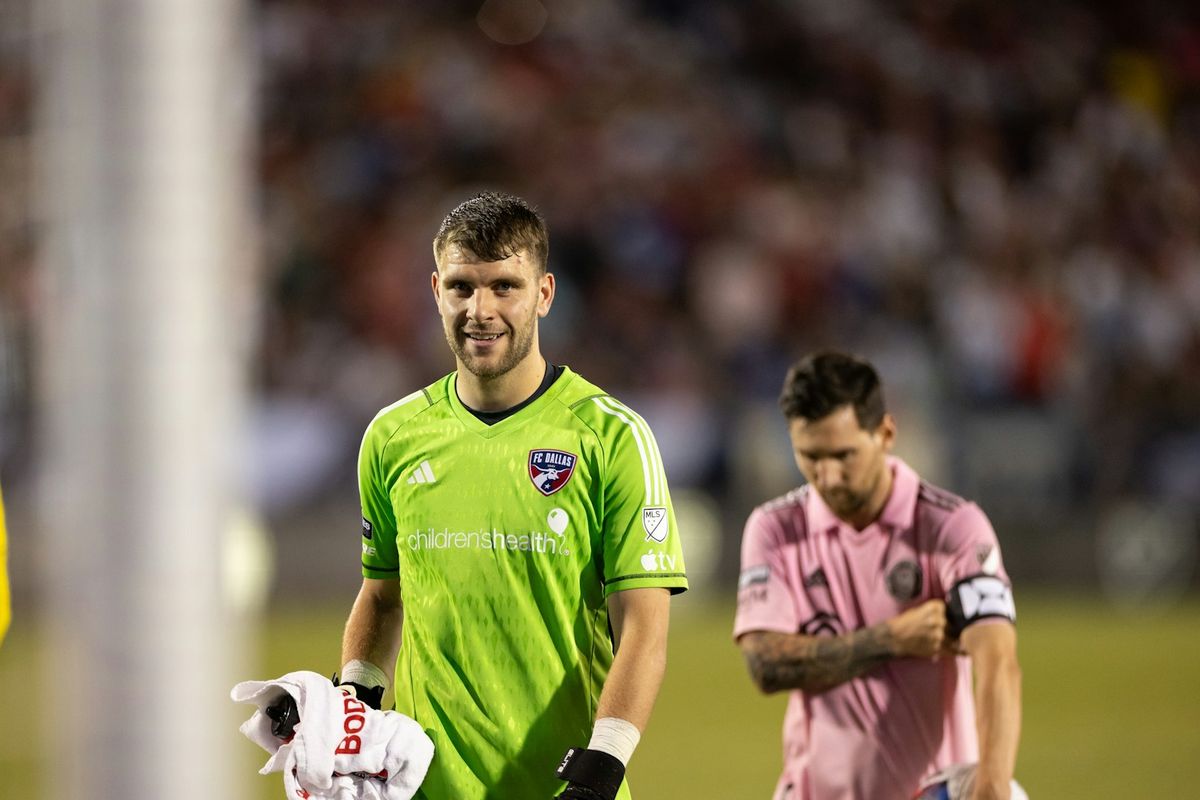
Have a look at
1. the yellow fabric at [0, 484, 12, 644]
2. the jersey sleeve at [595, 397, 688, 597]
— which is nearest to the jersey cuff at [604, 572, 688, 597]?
the jersey sleeve at [595, 397, 688, 597]

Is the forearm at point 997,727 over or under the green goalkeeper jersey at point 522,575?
under

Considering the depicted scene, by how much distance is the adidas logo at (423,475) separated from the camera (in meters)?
4.00

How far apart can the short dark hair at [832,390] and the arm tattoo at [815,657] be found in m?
0.53

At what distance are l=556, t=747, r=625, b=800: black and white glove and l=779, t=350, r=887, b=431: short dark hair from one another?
3.96 feet

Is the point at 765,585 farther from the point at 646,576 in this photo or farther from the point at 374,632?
the point at 374,632

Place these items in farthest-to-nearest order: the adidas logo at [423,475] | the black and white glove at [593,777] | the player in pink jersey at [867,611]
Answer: the player in pink jersey at [867,611], the adidas logo at [423,475], the black and white glove at [593,777]

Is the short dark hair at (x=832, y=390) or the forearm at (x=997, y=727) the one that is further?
the short dark hair at (x=832, y=390)

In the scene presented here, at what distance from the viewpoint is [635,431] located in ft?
13.0

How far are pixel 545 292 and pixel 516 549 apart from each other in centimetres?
57

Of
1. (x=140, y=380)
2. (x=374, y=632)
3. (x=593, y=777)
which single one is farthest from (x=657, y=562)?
(x=140, y=380)

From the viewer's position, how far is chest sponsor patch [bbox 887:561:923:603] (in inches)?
180

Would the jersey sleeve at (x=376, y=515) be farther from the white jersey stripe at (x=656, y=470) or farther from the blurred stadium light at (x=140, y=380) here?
the blurred stadium light at (x=140, y=380)

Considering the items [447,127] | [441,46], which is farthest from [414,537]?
[441,46]

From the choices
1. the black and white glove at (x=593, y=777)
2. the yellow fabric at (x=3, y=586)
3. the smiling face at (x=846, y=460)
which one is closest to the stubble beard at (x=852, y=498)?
the smiling face at (x=846, y=460)
